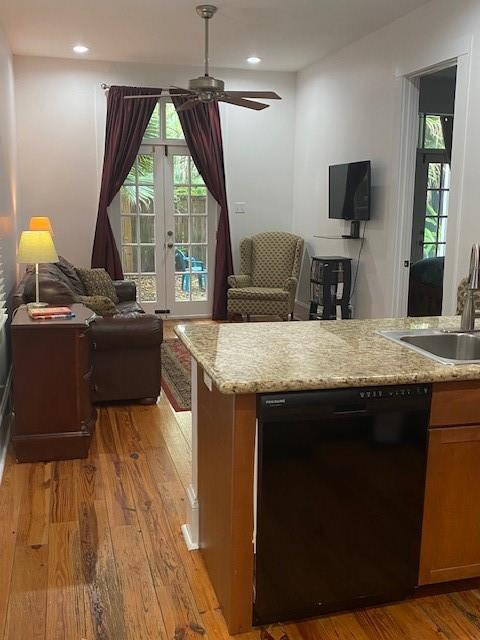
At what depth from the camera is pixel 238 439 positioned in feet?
6.48

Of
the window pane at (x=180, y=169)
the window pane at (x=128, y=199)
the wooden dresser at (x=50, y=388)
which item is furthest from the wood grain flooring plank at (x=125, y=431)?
the window pane at (x=180, y=169)

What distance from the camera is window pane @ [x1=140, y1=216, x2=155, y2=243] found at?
7.57 m

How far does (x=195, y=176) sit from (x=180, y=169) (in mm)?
199

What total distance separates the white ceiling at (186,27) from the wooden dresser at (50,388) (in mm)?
2948

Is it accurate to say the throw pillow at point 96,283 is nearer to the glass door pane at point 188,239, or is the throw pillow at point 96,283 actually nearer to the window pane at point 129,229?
the window pane at point 129,229

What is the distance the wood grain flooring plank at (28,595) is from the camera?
7.01 ft

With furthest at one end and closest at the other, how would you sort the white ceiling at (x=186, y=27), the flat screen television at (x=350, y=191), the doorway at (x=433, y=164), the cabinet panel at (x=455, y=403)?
the doorway at (x=433, y=164) < the flat screen television at (x=350, y=191) < the white ceiling at (x=186, y=27) < the cabinet panel at (x=455, y=403)

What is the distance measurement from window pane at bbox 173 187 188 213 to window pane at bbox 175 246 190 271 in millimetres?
464

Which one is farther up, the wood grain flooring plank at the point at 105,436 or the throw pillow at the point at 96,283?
the throw pillow at the point at 96,283

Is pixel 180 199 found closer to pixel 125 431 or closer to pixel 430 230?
pixel 430 230

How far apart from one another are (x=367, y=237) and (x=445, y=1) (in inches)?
83.3

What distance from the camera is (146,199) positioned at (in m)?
7.53

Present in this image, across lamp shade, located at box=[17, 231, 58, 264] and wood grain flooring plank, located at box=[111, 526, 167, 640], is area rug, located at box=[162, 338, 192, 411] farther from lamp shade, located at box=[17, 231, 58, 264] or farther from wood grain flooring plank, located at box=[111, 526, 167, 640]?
wood grain flooring plank, located at box=[111, 526, 167, 640]

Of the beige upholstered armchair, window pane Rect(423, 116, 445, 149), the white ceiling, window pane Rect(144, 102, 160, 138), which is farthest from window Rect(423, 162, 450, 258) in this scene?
window pane Rect(144, 102, 160, 138)
